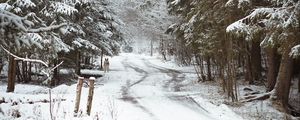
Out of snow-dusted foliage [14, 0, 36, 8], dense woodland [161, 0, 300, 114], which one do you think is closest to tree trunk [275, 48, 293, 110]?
dense woodland [161, 0, 300, 114]

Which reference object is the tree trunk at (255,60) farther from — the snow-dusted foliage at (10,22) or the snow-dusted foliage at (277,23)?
the snow-dusted foliage at (10,22)

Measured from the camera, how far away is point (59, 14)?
2127cm

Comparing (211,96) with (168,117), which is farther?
(211,96)

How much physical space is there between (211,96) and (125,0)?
59.3 m

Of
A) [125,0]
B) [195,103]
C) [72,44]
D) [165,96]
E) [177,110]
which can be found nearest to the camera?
[177,110]

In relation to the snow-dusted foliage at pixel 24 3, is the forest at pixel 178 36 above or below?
below

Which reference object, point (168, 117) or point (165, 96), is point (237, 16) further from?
point (168, 117)

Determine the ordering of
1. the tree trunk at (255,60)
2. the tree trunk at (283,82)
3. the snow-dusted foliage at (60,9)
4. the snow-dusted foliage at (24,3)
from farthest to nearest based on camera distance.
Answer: the tree trunk at (255,60) → the snow-dusted foliage at (60,9) → the snow-dusted foliage at (24,3) → the tree trunk at (283,82)

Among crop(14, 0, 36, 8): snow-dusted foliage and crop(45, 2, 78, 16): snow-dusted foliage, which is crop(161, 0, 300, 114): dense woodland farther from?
crop(14, 0, 36, 8): snow-dusted foliage

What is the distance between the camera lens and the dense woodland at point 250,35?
40.5 feet

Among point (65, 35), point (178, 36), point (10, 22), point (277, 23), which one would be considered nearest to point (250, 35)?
point (277, 23)

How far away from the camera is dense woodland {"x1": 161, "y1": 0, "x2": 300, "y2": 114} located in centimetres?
1235

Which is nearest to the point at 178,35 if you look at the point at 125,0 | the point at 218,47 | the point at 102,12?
the point at 102,12

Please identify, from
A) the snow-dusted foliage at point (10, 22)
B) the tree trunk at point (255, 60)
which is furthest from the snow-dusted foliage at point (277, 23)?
the tree trunk at point (255, 60)
